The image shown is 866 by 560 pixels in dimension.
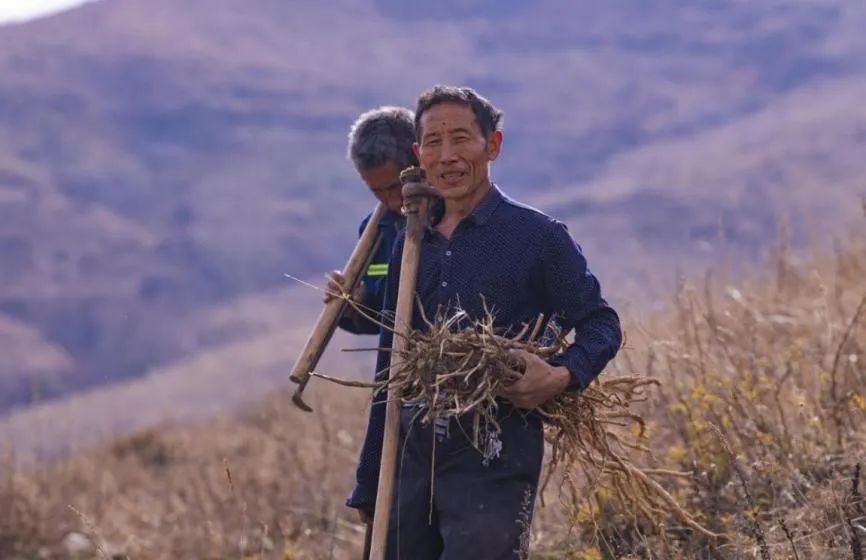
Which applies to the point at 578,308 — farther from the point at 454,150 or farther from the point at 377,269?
the point at 377,269

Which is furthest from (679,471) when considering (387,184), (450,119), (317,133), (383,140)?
(317,133)

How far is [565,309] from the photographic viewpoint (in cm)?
304

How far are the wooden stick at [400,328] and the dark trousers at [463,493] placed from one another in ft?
0.18

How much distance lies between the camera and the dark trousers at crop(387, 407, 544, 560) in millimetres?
2916

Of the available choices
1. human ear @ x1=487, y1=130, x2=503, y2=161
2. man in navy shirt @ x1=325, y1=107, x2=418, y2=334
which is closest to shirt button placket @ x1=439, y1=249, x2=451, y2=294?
human ear @ x1=487, y1=130, x2=503, y2=161

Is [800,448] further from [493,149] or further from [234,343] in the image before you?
[234,343]

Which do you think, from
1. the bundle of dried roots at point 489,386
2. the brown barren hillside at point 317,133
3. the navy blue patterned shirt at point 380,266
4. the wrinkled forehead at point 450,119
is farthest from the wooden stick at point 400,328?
the brown barren hillside at point 317,133

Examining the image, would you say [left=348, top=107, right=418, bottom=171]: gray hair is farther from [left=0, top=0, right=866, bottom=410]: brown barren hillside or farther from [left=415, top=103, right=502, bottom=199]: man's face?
[left=0, top=0, right=866, bottom=410]: brown barren hillside

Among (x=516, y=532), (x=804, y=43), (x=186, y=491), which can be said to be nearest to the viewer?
(x=516, y=532)

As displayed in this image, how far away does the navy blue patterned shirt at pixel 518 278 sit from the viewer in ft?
9.86

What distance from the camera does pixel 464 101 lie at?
3150mm

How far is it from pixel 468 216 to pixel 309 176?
29.1m

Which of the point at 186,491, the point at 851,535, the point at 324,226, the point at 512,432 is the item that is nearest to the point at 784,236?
the point at 851,535

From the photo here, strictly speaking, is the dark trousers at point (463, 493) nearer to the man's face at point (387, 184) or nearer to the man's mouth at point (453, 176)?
the man's mouth at point (453, 176)
